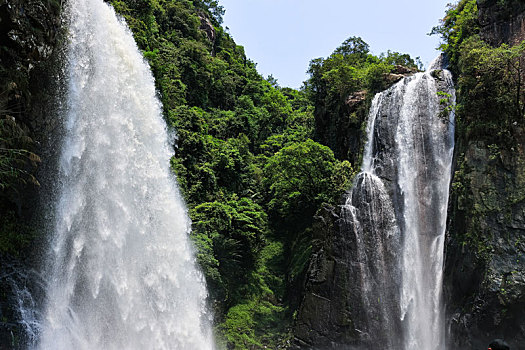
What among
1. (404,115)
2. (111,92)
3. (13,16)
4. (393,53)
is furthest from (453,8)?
(13,16)

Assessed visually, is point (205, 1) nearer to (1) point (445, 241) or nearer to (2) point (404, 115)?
(2) point (404, 115)

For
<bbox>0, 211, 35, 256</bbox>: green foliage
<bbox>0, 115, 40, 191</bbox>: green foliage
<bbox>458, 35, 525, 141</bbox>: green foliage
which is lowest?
<bbox>0, 211, 35, 256</bbox>: green foliage

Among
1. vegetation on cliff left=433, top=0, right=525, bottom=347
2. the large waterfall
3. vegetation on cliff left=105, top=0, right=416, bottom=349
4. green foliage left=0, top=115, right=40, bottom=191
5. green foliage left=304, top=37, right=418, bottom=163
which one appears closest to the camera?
Answer: green foliage left=0, top=115, right=40, bottom=191

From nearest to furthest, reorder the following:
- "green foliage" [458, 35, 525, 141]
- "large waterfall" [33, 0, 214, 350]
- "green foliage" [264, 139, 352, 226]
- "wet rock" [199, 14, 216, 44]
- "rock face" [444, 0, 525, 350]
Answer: "large waterfall" [33, 0, 214, 350] → "rock face" [444, 0, 525, 350] → "green foliage" [458, 35, 525, 141] → "green foliage" [264, 139, 352, 226] → "wet rock" [199, 14, 216, 44]

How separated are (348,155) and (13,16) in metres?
18.5

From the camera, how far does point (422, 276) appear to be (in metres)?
15.8

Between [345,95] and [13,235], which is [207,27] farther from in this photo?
[13,235]

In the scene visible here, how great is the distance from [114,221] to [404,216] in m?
12.9

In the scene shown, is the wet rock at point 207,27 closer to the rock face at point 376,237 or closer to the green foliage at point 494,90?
the rock face at point 376,237

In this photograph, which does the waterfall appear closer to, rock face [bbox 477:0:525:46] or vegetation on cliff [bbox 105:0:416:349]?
vegetation on cliff [bbox 105:0:416:349]

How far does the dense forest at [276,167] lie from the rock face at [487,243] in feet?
0.15

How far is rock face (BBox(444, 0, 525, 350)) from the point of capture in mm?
12461

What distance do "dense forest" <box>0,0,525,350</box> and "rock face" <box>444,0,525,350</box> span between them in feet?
0.15

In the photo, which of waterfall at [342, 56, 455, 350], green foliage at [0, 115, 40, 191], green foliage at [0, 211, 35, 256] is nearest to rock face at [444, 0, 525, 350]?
waterfall at [342, 56, 455, 350]
